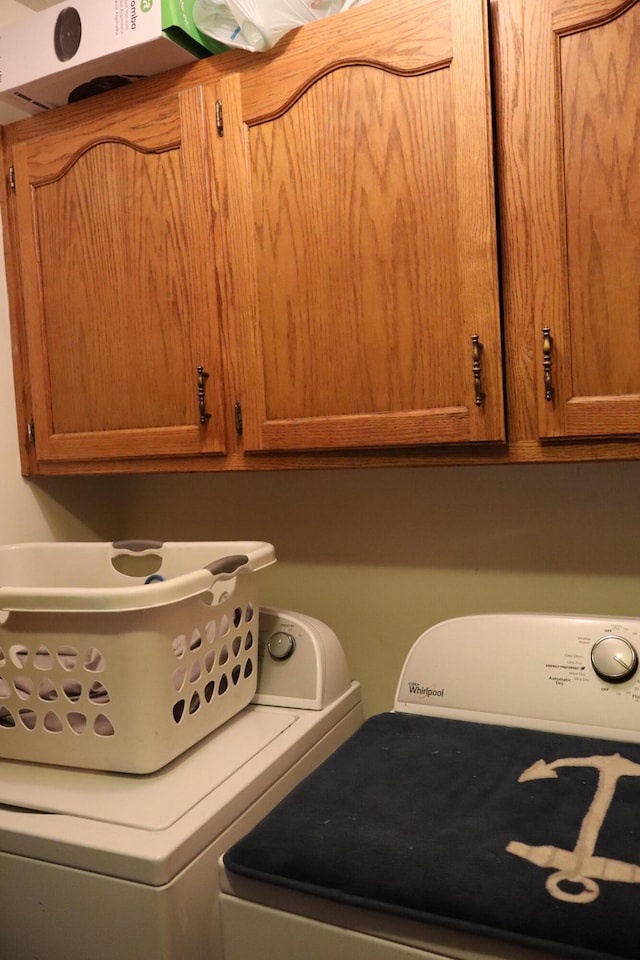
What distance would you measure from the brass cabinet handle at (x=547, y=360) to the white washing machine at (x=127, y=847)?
66cm

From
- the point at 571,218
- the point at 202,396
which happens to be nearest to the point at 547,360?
the point at 571,218

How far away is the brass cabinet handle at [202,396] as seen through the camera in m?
1.39

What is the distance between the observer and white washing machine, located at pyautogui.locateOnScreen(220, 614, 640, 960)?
72 centimetres

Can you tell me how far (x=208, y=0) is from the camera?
1297 millimetres

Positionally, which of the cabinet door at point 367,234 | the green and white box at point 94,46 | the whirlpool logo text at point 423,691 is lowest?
the whirlpool logo text at point 423,691

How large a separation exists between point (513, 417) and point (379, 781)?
0.56 meters

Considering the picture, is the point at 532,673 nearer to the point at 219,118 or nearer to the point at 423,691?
the point at 423,691

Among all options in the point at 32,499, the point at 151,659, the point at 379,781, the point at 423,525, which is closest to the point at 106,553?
the point at 32,499

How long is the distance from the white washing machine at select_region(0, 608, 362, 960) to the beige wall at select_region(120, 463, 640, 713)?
20.1 inches

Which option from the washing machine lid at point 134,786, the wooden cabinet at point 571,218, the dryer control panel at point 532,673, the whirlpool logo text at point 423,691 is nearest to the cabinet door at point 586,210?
the wooden cabinet at point 571,218

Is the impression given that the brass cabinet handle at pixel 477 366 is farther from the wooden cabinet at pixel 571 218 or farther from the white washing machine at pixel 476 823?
the white washing machine at pixel 476 823

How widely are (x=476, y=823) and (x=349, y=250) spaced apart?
0.87 m

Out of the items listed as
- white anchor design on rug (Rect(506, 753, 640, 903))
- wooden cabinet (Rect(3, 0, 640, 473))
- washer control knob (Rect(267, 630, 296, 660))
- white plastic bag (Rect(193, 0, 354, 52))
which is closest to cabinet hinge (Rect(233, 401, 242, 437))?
wooden cabinet (Rect(3, 0, 640, 473))

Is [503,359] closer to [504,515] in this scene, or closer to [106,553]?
[504,515]
